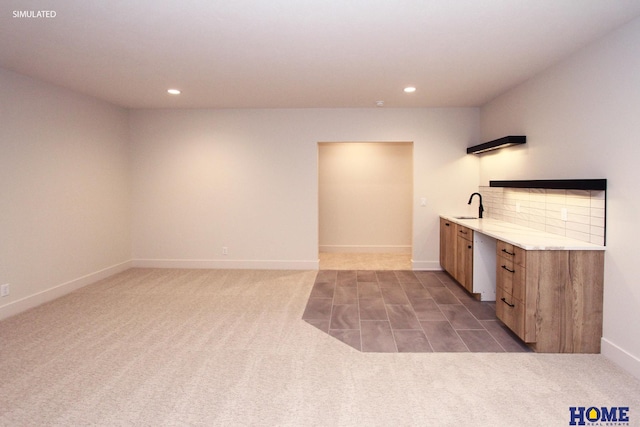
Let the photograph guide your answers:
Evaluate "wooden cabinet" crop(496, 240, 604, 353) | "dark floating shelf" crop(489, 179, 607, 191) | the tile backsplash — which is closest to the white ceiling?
"dark floating shelf" crop(489, 179, 607, 191)

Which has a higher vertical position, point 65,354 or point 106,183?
point 106,183

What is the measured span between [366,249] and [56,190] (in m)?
5.26

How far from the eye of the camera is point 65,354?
9.60ft

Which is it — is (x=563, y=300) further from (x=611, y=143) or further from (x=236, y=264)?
(x=236, y=264)

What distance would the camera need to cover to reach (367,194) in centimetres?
745

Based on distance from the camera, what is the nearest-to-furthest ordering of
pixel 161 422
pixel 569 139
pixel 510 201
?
1. pixel 161 422
2. pixel 569 139
3. pixel 510 201

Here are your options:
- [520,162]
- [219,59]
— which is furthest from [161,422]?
[520,162]

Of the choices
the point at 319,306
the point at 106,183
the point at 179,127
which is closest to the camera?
the point at 319,306

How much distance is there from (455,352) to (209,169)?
14.9ft

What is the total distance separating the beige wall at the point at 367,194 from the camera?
7387 millimetres

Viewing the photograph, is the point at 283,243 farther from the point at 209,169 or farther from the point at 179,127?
the point at 179,127

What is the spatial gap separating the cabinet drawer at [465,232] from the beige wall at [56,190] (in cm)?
502

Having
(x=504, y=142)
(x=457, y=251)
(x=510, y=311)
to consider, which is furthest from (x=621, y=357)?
(x=504, y=142)

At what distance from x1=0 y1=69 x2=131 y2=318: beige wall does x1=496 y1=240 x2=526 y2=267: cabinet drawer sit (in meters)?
4.99
